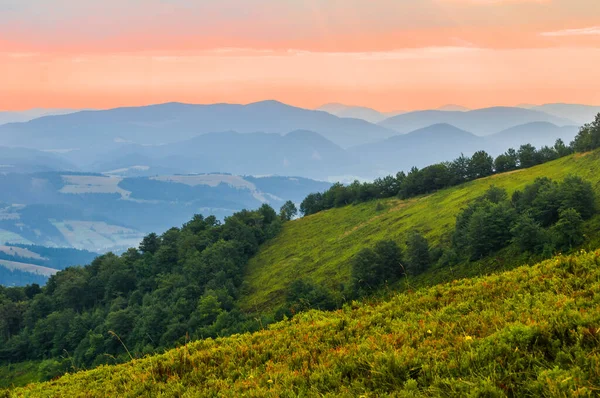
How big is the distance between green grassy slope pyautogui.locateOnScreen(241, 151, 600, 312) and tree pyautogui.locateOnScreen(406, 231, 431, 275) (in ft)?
35.8

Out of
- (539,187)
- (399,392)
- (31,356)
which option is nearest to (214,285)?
(31,356)

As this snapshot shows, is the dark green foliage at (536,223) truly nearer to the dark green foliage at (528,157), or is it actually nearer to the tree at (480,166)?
the tree at (480,166)

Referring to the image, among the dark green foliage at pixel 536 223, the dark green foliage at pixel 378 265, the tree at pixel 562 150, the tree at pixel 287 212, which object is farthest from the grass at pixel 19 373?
the tree at pixel 562 150

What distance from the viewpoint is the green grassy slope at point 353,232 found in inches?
2608

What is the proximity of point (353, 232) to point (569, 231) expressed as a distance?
56490 millimetres

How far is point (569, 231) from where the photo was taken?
35.2 meters

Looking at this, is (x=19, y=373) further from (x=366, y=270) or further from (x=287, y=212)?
(x=287, y=212)

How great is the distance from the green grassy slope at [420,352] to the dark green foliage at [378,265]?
38150 mm

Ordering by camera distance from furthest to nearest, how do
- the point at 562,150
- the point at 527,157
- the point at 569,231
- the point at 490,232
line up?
the point at 527,157, the point at 562,150, the point at 490,232, the point at 569,231

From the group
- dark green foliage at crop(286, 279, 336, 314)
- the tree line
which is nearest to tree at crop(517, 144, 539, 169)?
the tree line

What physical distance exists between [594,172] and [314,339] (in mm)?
64835

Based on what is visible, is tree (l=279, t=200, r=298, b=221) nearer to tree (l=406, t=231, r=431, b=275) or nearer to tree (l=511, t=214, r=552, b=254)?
tree (l=406, t=231, r=431, b=275)

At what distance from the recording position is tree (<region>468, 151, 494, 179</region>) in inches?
3863

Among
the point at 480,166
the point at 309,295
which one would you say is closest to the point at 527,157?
the point at 480,166
